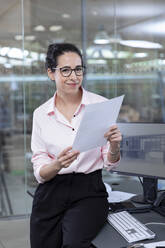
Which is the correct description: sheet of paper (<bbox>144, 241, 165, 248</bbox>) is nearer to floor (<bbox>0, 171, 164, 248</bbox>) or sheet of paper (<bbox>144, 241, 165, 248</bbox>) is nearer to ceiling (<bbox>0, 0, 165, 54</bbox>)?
floor (<bbox>0, 171, 164, 248</bbox>)

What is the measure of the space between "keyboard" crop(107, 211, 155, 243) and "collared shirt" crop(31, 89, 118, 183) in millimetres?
219

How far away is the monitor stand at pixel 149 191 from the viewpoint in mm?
1811

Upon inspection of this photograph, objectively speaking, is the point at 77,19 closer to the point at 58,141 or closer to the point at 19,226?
the point at 19,226

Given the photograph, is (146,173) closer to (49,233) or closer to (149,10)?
(49,233)

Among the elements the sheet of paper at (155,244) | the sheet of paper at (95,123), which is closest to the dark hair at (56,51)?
the sheet of paper at (95,123)

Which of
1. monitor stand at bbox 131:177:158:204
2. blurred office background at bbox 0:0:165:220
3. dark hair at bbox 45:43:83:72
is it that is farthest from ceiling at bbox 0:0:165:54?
monitor stand at bbox 131:177:158:204

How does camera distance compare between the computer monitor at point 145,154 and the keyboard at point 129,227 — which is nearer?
the keyboard at point 129,227

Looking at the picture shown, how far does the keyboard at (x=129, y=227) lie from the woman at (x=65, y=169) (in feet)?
0.18

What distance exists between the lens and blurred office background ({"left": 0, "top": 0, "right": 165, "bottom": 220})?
474cm

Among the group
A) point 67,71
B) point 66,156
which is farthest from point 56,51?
point 66,156

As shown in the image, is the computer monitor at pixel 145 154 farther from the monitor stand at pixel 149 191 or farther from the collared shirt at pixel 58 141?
the collared shirt at pixel 58 141

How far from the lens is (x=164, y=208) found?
1659 mm

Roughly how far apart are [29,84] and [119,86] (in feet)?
8.81

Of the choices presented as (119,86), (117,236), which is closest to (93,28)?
(119,86)
